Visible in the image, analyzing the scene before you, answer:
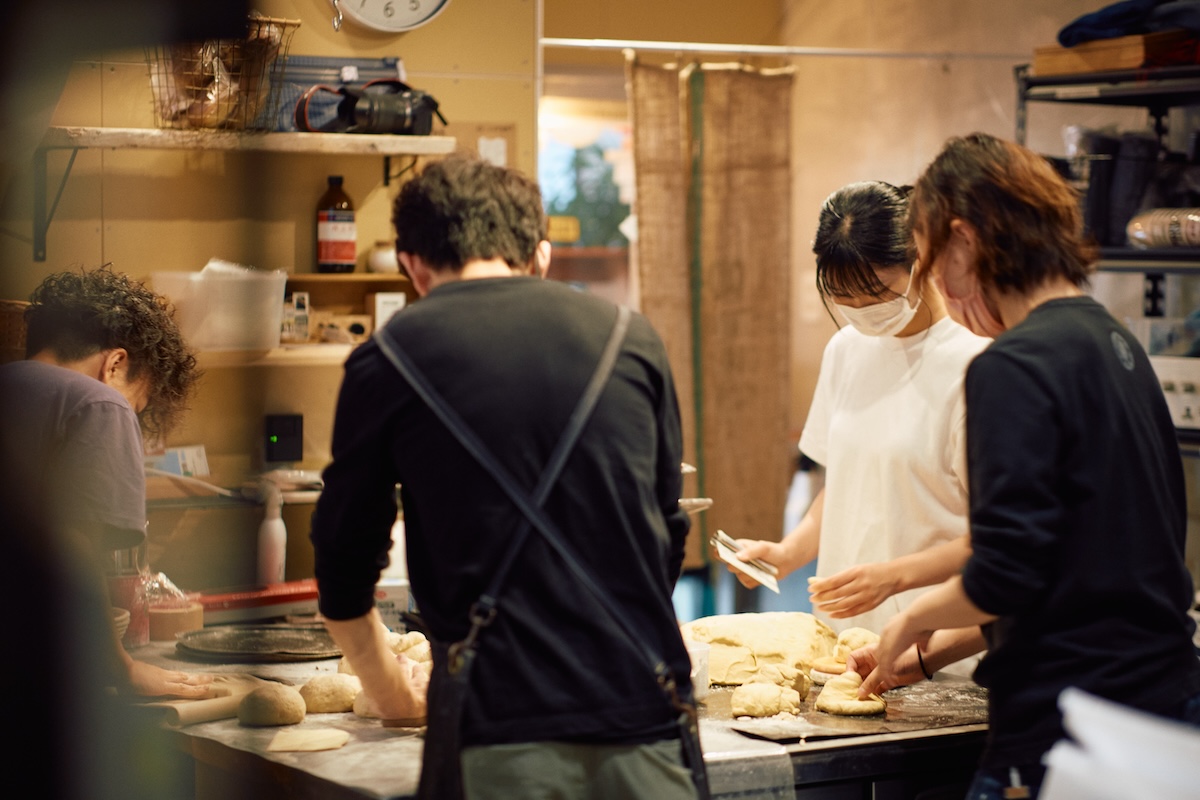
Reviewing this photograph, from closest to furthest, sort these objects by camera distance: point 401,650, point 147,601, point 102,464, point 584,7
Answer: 1. point 102,464
2. point 401,650
3. point 147,601
4. point 584,7

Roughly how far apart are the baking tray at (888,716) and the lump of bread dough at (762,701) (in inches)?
0.5

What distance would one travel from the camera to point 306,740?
167 cm

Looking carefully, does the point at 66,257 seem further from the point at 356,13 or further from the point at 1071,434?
the point at 356,13

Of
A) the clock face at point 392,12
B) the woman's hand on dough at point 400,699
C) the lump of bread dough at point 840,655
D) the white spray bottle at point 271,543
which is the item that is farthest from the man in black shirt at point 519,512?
the clock face at point 392,12

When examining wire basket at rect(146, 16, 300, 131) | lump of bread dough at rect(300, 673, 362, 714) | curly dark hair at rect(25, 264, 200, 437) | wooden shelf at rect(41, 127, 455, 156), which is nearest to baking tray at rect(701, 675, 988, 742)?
lump of bread dough at rect(300, 673, 362, 714)


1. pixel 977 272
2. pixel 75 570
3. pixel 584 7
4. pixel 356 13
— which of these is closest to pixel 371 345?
pixel 75 570

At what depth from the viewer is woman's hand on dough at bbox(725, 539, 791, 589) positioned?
2084 millimetres

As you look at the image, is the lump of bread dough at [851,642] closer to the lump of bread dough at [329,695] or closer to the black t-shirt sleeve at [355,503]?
the lump of bread dough at [329,695]

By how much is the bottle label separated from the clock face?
0.57 m

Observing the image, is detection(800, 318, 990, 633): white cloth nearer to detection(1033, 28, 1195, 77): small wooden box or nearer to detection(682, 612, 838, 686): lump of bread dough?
detection(682, 612, 838, 686): lump of bread dough

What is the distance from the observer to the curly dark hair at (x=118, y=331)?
1.70 meters

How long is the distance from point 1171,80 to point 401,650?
2682mm

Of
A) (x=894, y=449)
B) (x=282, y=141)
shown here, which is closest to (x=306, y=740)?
(x=894, y=449)

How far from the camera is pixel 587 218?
5621 millimetres
